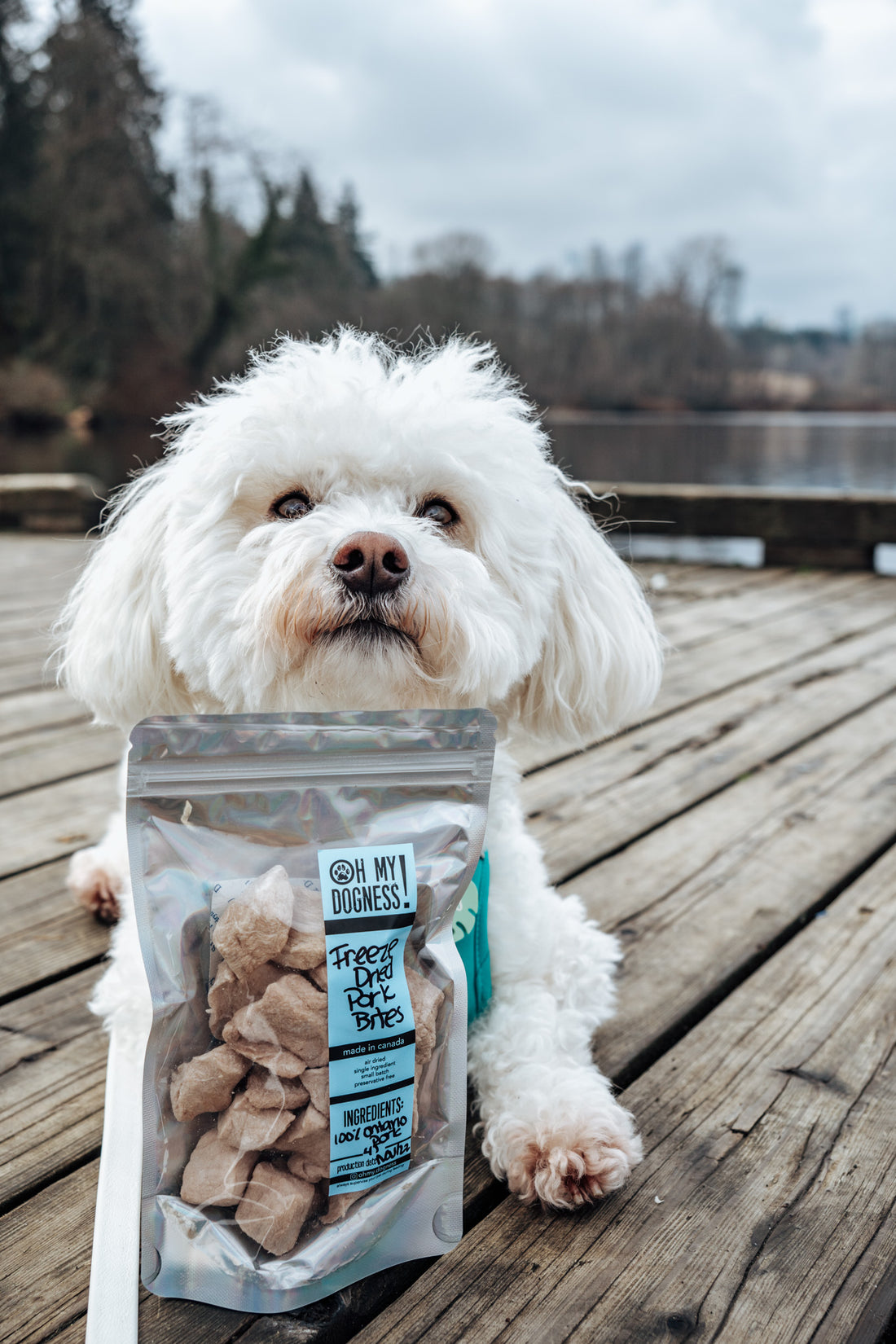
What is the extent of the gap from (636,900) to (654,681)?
1.86 ft

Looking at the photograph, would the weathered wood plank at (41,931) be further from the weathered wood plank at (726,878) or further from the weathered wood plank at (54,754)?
the weathered wood plank at (726,878)

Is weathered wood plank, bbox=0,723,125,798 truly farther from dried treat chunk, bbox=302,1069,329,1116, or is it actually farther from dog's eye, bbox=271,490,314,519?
dried treat chunk, bbox=302,1069,329,1116

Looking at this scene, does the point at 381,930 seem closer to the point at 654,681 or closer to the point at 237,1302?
the point at 237,1302

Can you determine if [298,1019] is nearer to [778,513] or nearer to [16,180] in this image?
[778,513]

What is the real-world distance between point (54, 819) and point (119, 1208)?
1.32 meters

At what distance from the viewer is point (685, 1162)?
1230 mm

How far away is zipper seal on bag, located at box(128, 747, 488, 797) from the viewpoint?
1017 millimetres

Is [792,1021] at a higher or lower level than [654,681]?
lower

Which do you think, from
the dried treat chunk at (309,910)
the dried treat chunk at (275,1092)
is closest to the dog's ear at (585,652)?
the dried treat chunk at (309,910)

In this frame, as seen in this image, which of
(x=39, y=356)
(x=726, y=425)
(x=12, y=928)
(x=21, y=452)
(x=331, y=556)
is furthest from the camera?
(x=726, y=425)

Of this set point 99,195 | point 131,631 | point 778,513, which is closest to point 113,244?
point 99,195

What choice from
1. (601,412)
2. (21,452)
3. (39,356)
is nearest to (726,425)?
(601,412)

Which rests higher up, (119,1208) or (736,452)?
(736,452)

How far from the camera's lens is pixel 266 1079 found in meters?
1.01
